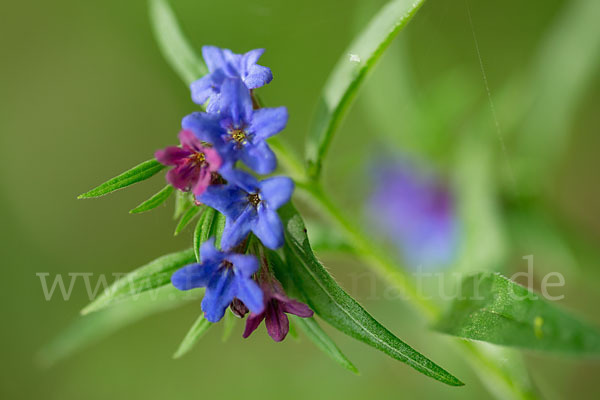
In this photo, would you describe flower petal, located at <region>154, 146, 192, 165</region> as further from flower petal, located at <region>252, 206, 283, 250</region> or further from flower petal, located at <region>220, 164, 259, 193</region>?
flower petal, located at <region>252, 206, 283, 250</region>

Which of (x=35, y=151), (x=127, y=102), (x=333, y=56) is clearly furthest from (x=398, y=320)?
(x=35, y=151)

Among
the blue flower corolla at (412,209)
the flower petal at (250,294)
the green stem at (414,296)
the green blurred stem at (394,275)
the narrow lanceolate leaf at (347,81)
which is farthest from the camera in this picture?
the blue flower corolla at (412,209)

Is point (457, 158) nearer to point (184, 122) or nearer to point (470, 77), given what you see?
point (470, 77)

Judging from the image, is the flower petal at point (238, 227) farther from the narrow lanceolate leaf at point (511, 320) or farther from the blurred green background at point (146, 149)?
the blurred green background at point (146, 149)

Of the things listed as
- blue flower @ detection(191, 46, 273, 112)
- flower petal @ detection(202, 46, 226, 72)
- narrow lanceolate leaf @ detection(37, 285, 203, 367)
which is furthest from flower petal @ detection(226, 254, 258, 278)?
narrow lanceolate leaf @ detection(37, 285, 203, 367)

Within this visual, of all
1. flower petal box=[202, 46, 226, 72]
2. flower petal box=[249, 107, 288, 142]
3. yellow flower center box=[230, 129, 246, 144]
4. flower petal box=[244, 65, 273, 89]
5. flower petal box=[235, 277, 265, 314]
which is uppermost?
flower petal box=[202, 46, 226, 72]

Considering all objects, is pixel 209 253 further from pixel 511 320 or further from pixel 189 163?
pixel 511 320

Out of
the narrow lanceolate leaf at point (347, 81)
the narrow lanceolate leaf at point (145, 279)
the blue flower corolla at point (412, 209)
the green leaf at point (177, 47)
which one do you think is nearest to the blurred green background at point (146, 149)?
the blue flower corolla at point (412, 209)
